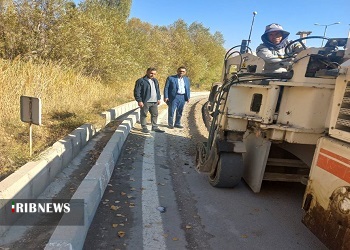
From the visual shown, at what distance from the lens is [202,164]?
4.58 m

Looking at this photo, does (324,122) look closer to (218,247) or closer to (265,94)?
(265,94)

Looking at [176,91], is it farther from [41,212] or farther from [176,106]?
[41,212]

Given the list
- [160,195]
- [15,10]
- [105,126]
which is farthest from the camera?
[15,10]

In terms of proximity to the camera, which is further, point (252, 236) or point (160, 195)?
point (160, 195)

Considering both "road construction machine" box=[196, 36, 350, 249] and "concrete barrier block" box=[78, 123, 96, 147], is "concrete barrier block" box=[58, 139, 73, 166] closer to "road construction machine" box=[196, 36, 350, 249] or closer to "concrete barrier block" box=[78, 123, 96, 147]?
"concrete barrier block" box=[78, 123, 96, 147]

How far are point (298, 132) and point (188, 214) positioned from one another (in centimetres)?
156

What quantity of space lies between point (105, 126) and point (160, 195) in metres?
4.44

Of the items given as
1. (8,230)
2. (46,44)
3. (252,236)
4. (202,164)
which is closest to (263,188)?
(202,164)

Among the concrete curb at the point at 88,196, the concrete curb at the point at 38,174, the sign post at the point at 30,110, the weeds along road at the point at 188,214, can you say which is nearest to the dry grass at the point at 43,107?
the concrete curb at the point at 38,174

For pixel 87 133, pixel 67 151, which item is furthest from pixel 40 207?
pixel 87 133

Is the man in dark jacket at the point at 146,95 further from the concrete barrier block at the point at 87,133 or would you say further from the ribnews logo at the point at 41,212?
the ribnews logo at the point at 41,212

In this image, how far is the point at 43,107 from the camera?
7.40 meters

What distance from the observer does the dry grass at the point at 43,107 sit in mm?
4420

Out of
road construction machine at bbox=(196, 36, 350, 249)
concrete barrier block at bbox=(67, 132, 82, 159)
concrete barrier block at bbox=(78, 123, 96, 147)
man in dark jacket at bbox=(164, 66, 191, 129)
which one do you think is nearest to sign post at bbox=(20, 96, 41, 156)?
concrete barrier block at bbox=(67, 132, 82, 159)
